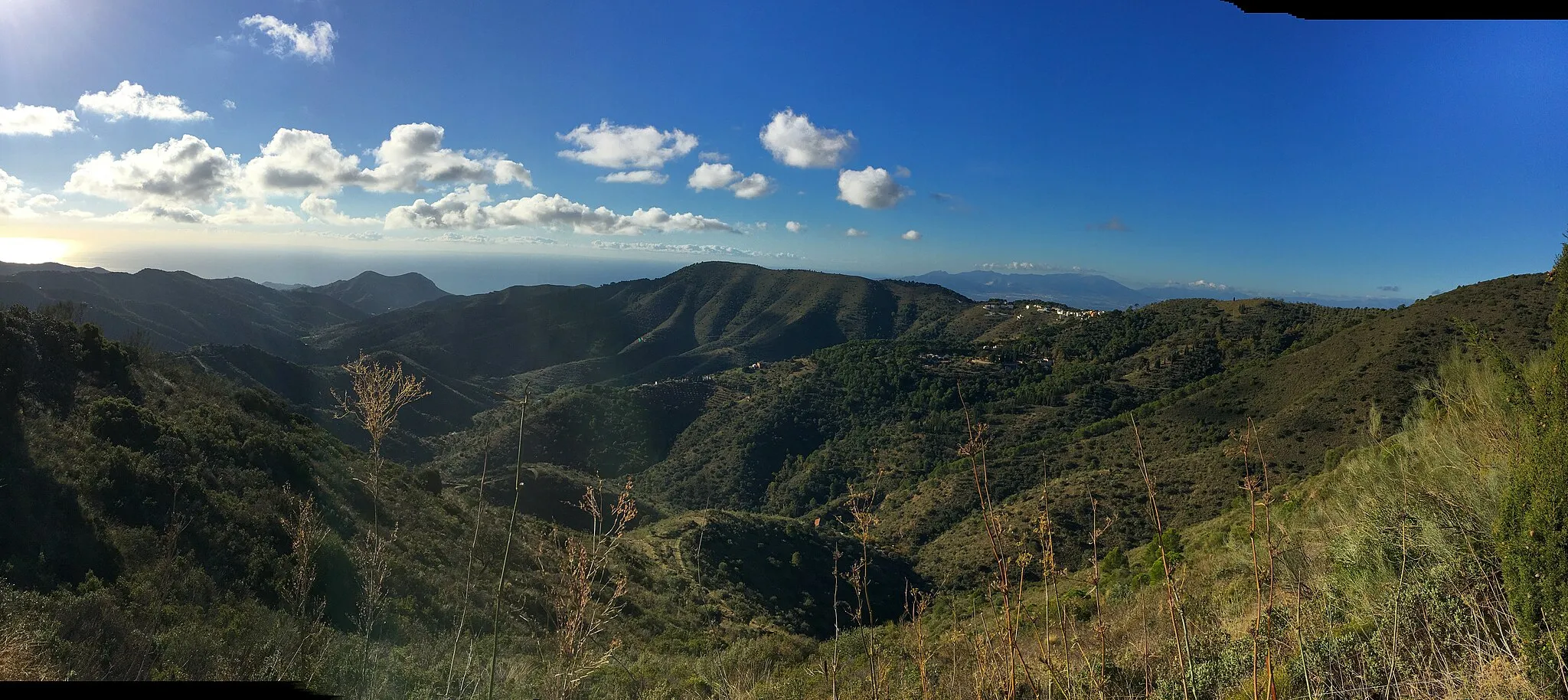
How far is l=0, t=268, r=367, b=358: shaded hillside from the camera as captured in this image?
75625mm

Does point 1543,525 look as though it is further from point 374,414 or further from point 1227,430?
point 1227,430

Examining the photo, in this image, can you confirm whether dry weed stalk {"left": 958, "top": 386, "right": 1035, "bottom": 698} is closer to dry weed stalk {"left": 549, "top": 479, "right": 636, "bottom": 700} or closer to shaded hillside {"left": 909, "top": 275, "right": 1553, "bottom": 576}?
dry weed stalk {"left": 549, "top": 479, "right": 636, "bottom": 700}

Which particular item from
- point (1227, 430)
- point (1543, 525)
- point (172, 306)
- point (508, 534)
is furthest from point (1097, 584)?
point (172, 306)

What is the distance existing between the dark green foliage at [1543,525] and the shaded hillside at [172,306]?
9599 centimetres

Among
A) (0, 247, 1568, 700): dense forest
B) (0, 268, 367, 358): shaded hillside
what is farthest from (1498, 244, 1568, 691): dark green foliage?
(0, 268, 367, 358): shaded hillside

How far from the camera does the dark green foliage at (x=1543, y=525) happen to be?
3.03 meters

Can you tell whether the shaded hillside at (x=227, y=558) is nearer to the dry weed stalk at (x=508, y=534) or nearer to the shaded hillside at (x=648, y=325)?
the dry weed stalk at (x=508, y=534)

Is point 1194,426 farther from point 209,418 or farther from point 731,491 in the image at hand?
point 209,418

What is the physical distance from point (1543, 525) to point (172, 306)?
5570 inches

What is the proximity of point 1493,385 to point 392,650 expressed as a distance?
33.5 ft

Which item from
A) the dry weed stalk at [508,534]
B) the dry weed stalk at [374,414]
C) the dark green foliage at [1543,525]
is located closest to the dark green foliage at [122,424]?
the dry weed stalk at [374,414]

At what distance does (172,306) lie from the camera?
98.4 m

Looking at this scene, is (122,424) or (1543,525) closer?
(1543,525)

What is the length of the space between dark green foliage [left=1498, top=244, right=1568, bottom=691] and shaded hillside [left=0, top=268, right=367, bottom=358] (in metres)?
96.0
